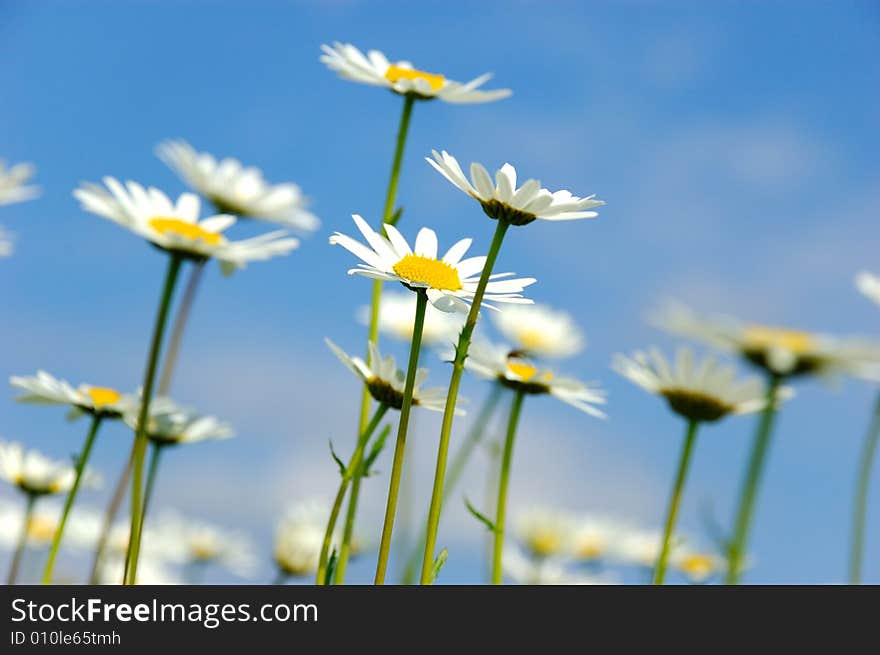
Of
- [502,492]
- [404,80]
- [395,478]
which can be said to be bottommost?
[395,478]

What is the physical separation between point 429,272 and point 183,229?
56cm

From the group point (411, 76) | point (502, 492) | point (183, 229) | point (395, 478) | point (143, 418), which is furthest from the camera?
point (411, 76)

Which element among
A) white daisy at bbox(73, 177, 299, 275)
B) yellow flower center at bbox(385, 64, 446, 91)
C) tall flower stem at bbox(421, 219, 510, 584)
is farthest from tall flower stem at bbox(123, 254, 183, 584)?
yellow flower center at bbox(385, 64, 446, 91)

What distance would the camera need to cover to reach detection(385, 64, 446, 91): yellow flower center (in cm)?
317

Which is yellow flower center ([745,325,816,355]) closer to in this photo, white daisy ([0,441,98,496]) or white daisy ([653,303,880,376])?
white daisy ([653,303,880,376])

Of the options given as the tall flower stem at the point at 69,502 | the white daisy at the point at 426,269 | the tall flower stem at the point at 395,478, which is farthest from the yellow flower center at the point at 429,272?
the tall flower stem at the point at 69,502

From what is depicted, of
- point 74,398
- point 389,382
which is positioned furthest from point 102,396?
point 389,382

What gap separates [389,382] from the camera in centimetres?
232

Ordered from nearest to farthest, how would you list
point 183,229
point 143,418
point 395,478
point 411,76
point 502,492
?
1. point 395,478
2. point 143,418
3. point 183,229
4. point 502,492
5. point 411,76

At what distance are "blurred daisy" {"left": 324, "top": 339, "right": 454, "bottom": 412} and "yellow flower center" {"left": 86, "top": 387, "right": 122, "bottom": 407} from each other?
0.82m

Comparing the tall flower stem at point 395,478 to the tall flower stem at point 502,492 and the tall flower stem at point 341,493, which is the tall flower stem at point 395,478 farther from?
the tall flower stem at point 502,492

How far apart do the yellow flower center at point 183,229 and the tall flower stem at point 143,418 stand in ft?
0.23

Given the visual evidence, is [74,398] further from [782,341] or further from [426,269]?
[782,341]
